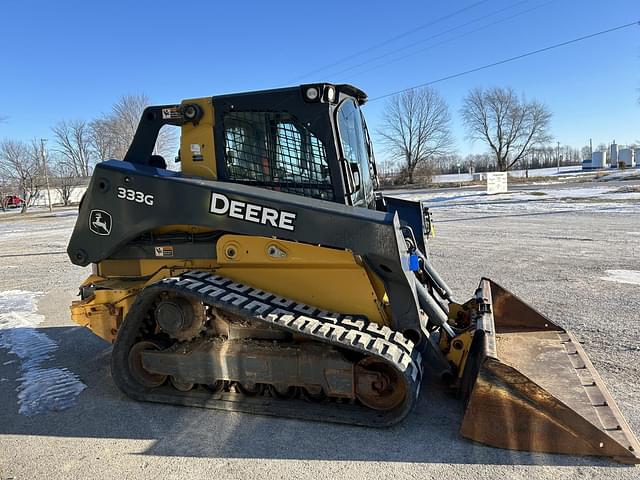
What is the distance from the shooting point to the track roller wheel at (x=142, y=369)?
12.4ft

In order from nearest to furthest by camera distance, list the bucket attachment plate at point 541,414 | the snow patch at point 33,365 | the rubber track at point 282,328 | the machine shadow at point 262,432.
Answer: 1. the bucket attachment plate at point 541,414
2. the machine shadow at point 262,432
3. the rubber track at point 282,328
4. the snow patch at point 33,365

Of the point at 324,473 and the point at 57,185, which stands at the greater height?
the point at 57,185

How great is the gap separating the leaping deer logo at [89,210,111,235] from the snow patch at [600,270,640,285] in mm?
6888

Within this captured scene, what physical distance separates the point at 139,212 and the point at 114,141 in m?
42.5

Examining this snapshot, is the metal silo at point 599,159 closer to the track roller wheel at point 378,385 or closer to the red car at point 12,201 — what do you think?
the red car at point 12,201

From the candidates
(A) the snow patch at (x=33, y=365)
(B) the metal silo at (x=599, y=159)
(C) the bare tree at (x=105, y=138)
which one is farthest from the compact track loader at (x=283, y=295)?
(B) the metal silo at (x=599, y=159)

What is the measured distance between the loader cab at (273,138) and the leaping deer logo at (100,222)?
2.04 feet

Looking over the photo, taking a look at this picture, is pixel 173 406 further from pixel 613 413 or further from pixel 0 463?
pixel 613 413

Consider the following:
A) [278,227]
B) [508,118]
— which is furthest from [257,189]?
A: [508,118]

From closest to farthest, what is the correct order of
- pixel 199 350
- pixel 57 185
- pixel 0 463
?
pixel 0 463 → pixel 199 350 → pixel 57 185

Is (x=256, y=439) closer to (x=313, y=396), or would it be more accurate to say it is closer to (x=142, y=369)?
(x=313, y=396)

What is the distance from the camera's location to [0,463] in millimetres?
3043

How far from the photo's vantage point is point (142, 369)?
12.6 ft

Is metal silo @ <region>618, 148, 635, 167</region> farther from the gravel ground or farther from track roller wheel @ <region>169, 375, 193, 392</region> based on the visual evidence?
track roller wheel @ <region>169, 375, 193, 392</region>
